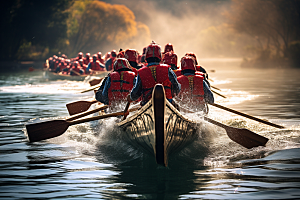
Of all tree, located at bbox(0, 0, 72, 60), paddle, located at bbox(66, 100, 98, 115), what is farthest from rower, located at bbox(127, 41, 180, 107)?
tree, located at bbox(0, 0, 72, 60)

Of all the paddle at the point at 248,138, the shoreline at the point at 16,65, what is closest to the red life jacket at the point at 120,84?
the paddle at the point at 248,138

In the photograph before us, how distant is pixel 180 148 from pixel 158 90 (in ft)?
5.92

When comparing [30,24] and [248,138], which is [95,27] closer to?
[30,24]

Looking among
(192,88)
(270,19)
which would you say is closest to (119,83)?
(192,88)

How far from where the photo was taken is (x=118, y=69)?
32.1 ft

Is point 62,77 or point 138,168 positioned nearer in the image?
point 138,168

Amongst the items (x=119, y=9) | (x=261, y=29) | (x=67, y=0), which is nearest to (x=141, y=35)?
(x=119, y=9)

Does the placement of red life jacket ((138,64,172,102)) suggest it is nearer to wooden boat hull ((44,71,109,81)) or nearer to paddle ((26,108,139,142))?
paddle ((26,108,139,142))

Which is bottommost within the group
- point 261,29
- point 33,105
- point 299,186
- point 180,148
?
point 299,186

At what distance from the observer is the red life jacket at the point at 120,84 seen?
9711 mm

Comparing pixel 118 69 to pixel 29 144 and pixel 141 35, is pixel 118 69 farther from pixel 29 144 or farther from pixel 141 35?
pixel 141 35

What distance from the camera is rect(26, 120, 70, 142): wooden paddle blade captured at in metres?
8.78

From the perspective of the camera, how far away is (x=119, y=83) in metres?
9.73

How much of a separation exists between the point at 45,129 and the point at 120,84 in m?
2.10
